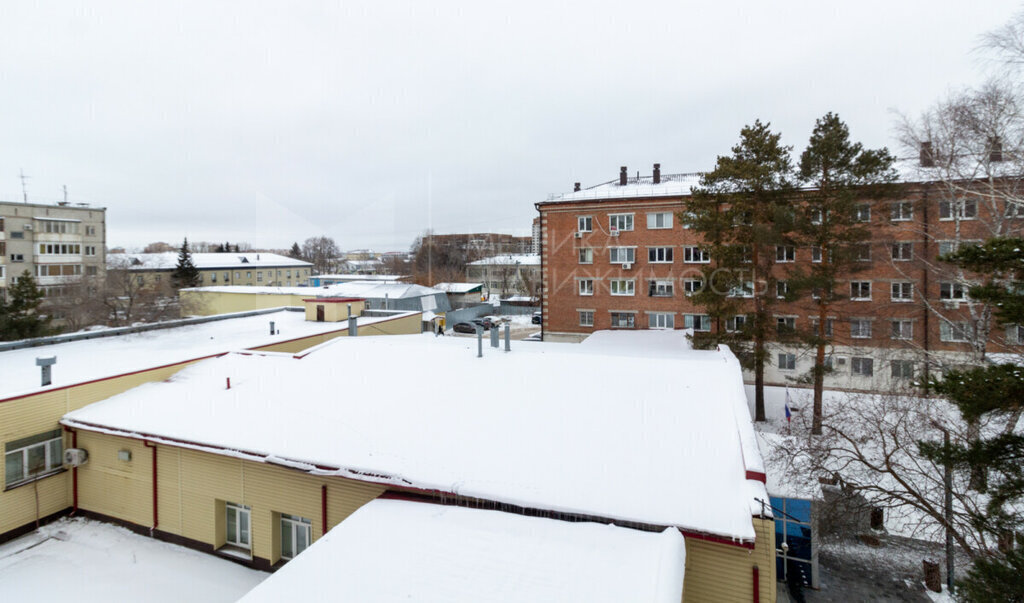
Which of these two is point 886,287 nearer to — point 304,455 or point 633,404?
point 633,404

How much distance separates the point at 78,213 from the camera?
144 ft

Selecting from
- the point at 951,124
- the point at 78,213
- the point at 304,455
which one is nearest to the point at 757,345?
the point at 951,124

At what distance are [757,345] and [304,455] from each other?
51.2 feet

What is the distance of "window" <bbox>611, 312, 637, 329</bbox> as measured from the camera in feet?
86.2

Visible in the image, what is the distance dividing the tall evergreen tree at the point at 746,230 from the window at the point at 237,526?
50.4 feet

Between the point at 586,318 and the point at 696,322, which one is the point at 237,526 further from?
the point at 696,322

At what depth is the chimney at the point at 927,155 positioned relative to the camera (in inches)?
525

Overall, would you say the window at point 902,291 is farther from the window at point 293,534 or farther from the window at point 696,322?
the window at point 293,534

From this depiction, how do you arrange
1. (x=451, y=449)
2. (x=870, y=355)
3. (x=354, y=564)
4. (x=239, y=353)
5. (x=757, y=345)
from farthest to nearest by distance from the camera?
1. (x=870, y=355)
2. (x=757, y=345)
3. (x=239, y=353)
4. (x=451, y=449)
5. (x=354, y=564)

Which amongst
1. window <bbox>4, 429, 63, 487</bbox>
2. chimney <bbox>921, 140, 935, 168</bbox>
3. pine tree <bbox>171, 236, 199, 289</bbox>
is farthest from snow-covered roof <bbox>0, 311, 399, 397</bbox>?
pine tree <bbox>171, 236, 199, 289</bbox>

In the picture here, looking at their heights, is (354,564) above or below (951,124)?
below

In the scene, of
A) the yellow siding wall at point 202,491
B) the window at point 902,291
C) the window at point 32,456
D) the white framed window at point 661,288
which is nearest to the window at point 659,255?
the white framed window at point 661,288

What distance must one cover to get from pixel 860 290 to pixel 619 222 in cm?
1150

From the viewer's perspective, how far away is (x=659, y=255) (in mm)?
25594
